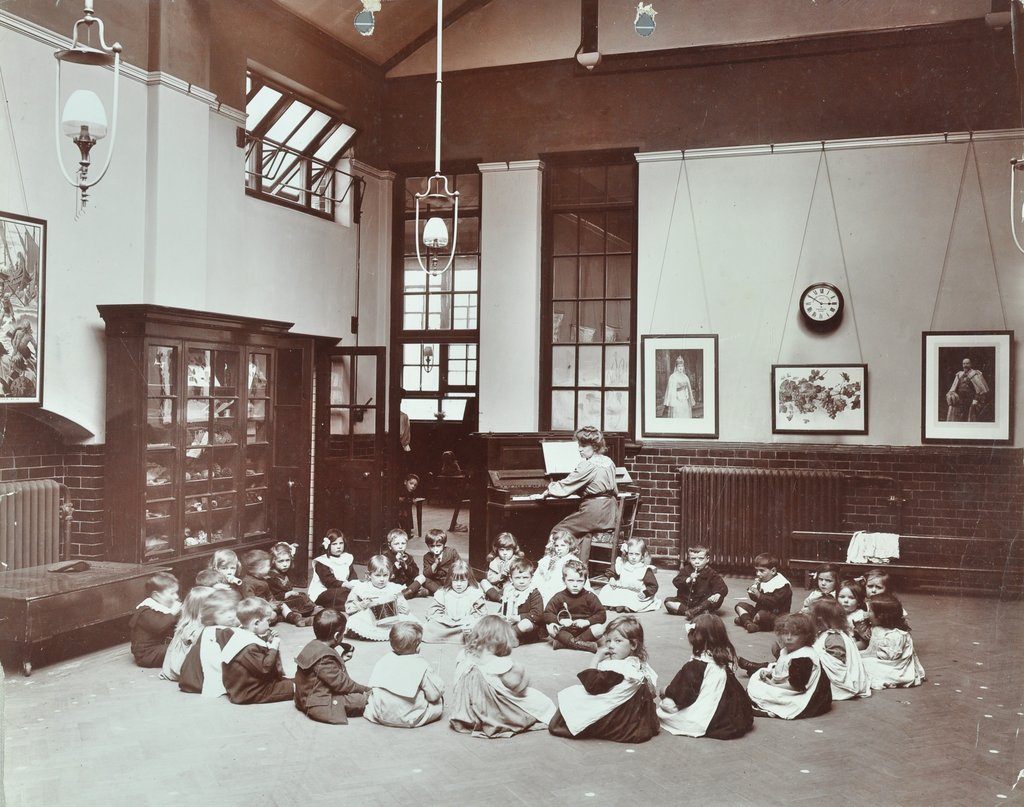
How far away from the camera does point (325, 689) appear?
4289mm

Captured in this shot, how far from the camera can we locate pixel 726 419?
7168 millimetres

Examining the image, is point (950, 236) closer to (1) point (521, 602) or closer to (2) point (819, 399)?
(2) point (819, 399)

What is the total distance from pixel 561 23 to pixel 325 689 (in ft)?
18.4

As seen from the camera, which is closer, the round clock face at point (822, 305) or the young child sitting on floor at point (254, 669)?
the young child sitting on floor at point (254, 669)

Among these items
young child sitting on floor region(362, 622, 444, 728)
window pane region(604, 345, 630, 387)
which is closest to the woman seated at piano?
window pane region(604, 345, 630, 387)

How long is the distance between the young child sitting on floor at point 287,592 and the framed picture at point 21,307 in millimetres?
2137

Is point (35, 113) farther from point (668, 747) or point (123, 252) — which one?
point (668, 747)

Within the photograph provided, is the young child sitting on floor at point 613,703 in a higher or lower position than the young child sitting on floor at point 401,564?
lower

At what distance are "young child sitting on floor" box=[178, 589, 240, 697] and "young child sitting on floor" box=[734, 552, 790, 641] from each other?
354 centimetres

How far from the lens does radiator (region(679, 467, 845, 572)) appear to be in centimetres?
647

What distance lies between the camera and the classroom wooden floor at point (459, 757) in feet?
12.0

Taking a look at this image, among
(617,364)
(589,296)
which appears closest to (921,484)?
(617,364)

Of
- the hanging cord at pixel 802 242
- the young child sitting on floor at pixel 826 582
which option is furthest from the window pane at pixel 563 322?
the young child sitting on floor at pixel 826 582

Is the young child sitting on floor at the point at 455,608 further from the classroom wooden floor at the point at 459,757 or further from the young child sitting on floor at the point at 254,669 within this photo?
the young child sitting on floor at the point at 254,669
